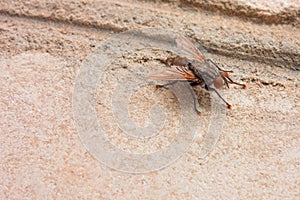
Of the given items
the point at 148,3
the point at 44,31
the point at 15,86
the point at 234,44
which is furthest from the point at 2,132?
the point at 234,44

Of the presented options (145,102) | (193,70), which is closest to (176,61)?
(193,70)

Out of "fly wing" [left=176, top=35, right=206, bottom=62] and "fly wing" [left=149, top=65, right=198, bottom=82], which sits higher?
"fly wing" [left=176, top=35, right=206, bottom=62]

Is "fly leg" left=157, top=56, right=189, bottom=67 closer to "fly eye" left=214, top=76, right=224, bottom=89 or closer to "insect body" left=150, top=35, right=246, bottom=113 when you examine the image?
"insect body" left=150, top=35, right=246, bottom=113

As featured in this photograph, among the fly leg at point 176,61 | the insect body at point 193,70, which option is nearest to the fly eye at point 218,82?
the insect body at point 193,70

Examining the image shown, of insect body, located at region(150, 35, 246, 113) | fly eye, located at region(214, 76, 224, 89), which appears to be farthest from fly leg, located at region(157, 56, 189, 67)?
fly eye, located at region(214, 76, 224, 89)

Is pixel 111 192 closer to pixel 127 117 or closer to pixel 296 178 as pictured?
pixel 127 117

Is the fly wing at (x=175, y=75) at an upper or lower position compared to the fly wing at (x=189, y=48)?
lower

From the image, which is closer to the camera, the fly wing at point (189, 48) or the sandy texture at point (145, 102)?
the sandy texture at point (145, 102)

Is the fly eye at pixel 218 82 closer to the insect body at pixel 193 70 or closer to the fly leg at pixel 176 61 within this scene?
the insect body at pixel 193 70
